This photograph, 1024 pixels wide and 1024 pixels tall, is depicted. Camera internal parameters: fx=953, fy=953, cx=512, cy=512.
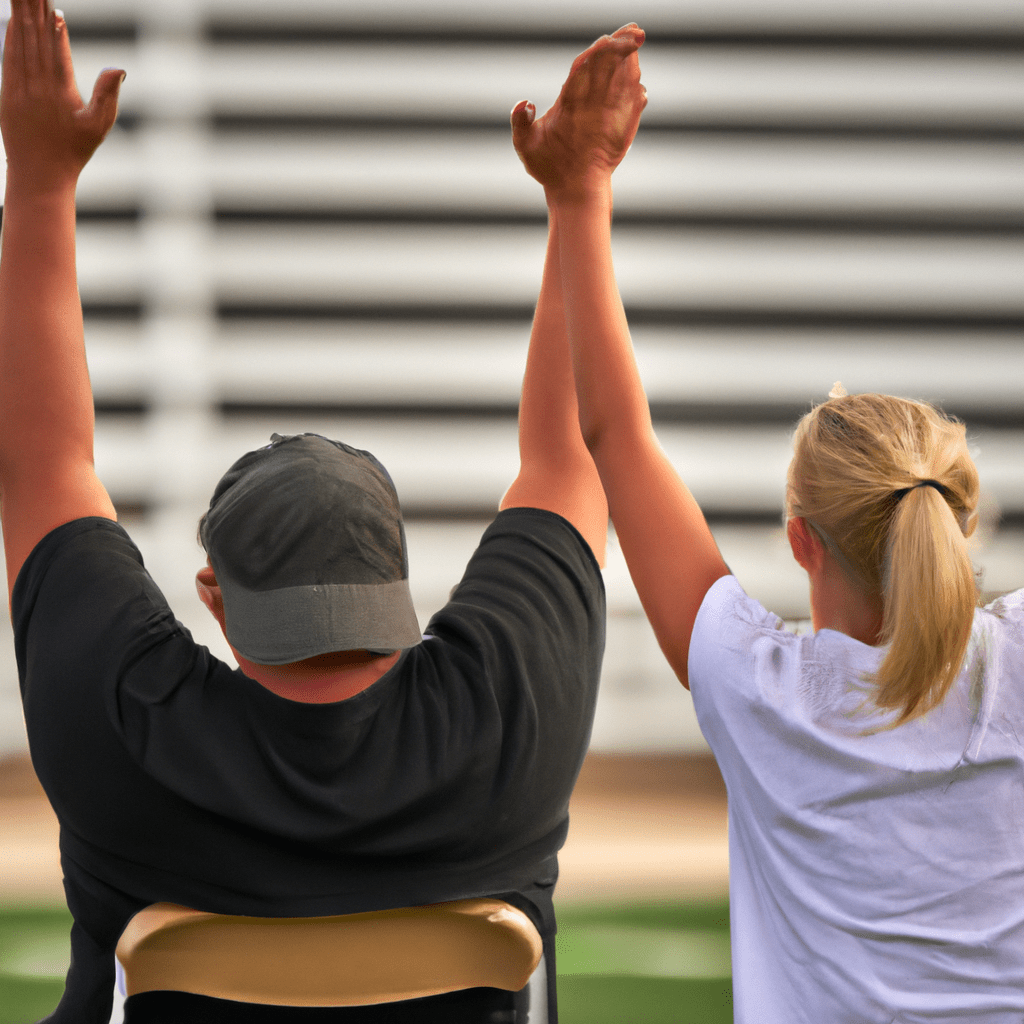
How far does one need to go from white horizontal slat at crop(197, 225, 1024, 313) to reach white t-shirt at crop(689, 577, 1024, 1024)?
2000 mm

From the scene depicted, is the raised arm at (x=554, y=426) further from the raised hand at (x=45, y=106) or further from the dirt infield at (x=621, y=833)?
the dirt infield at (x=621, y=833)

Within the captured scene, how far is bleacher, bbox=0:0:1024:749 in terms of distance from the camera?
103 inches

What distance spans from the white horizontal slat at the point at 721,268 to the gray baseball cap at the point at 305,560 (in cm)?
188

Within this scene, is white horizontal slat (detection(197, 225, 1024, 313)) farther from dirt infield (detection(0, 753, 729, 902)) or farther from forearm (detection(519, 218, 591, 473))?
forearm (detection(519, 218, 591, 473))

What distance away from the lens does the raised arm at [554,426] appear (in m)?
1.10

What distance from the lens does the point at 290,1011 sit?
812mm

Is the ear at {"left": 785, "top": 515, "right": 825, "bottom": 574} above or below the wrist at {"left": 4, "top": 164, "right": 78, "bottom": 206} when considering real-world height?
below

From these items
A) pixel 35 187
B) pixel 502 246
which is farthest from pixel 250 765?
pixel 502 246

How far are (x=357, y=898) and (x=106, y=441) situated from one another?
2.08 m

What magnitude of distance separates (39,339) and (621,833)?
2.06m

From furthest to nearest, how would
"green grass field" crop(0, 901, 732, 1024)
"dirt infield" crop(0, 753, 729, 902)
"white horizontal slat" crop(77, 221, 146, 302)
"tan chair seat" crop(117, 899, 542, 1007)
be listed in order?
"white horizontal slat" crop(77, 221, 146, 302) → "dirt infield" crop(0, 753, 729, 902) → "green grass field" crop(0, 901, 732, 1024) → "tan chair seat" crop(117, 899, 542, 1007)

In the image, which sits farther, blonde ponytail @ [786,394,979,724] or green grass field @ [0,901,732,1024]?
green grass field @ [0,901,732,1024]

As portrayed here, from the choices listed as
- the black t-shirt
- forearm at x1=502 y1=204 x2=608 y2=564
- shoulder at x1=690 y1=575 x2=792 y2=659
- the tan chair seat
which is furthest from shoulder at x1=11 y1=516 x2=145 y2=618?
shoulder at x1=690 y1=575 x2=792 y2=659

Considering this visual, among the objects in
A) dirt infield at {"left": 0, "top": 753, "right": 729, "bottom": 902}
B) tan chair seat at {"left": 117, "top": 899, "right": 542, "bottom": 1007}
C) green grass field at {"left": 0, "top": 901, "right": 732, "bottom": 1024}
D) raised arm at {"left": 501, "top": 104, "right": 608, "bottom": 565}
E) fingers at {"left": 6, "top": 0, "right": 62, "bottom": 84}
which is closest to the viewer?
tan chair seat at {"left": 117, "top": 899, "right": 542, "bottom": 1007}
